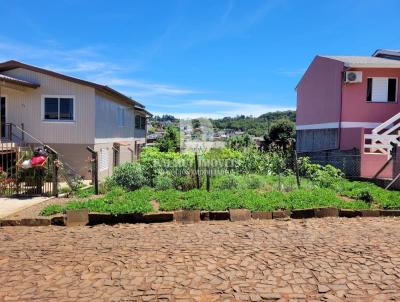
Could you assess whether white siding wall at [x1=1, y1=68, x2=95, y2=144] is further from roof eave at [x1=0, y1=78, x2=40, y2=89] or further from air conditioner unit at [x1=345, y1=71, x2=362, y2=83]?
air conditioner unit at [x1=345, y1=71, x2=362, y2=83]

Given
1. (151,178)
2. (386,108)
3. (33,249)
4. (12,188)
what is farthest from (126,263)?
(386,108)

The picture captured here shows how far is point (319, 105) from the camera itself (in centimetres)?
2216

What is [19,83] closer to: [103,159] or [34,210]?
[103,159]

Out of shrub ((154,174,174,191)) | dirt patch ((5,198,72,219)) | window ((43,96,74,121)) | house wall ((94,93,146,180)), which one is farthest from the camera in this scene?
house wall ((94,93,146,180))

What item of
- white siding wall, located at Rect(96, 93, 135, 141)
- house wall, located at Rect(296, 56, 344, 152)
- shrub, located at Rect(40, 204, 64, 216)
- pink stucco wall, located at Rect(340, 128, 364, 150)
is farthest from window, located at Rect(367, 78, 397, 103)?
shrub, located at Rect(40, 204, 64, 216)

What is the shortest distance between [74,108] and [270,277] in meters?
14.5

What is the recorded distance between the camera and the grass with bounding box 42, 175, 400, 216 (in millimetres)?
8461

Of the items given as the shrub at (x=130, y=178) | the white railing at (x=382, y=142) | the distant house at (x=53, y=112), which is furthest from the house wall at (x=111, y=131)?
the white railing at (x=382, y=142)

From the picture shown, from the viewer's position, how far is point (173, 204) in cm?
862

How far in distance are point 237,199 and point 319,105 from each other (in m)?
15.3

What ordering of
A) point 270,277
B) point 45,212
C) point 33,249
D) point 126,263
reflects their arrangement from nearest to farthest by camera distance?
point 270,277, point 126,263, point 33,249, point 45,212

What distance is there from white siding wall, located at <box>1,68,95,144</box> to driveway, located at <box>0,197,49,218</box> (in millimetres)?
6893

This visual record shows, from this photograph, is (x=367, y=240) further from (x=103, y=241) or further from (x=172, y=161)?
(x=172, y=161)

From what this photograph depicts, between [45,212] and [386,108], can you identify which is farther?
[386,108]
